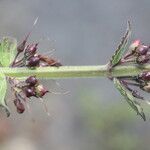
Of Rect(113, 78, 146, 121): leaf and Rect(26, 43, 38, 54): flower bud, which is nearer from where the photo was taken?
Rect(113, 78, 146, 121): leaf

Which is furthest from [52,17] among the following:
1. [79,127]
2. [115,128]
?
[115,128]

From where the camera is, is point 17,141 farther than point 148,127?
No

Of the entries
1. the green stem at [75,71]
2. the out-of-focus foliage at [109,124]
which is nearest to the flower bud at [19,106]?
the green stem at [75,71]

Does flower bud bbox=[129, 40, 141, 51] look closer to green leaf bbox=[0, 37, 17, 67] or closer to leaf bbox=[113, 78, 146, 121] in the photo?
leaf bbox=[113, 78, 146, 121]

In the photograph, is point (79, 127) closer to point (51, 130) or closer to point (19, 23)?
point (51, 130)

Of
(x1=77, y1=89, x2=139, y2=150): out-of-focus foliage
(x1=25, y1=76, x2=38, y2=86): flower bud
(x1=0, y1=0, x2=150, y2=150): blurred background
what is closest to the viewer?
(x1=25, y1=76, x2=38, y2=86): flower bud

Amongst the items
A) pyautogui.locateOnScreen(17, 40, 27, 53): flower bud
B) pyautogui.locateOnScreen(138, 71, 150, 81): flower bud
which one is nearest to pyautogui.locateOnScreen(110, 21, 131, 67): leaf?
pyautogui.locateOnScreen(138, 71, 150, 81): flower bud

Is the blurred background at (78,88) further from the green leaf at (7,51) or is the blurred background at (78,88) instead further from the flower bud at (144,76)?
the flower bud at (144,76)

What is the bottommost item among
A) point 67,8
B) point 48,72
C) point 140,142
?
point 140,142
